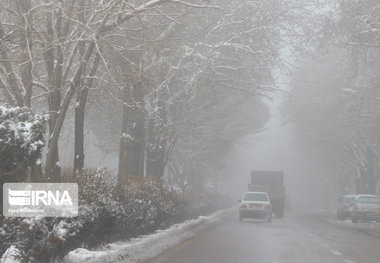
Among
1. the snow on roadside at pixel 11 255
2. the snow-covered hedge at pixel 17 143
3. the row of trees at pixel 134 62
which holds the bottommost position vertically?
the snow on roadside at pixel 11 255

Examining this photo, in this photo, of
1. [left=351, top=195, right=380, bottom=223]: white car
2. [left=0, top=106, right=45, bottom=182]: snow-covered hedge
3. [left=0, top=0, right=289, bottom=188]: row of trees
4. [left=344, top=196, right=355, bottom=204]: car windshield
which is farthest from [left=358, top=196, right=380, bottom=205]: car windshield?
[left=0, top=106, right=45, bottom=182]: snow-covered hedge

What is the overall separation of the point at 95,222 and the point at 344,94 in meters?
28.9

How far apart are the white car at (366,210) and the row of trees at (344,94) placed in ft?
13.7

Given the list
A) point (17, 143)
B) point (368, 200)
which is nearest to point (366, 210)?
point (368, 200)

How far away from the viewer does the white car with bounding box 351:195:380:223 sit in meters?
31.5

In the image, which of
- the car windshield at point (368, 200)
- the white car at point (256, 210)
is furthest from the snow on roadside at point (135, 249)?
the car windshield at point (368, 200)

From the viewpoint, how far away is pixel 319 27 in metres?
23.2

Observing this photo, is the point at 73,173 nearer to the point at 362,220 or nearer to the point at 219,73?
the point at 219,73

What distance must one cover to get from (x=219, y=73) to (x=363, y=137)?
2157 centimetres

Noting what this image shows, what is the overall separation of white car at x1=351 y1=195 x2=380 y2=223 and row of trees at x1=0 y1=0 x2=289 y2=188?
8.68 metres

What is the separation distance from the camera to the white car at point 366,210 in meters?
31.5

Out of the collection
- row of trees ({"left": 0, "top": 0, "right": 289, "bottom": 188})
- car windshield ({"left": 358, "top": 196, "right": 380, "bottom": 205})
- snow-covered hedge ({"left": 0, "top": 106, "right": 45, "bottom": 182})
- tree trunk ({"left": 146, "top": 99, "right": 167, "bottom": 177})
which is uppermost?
row of trees ({"left": 0, "top": 0, "right": 289, "bottom": 188})

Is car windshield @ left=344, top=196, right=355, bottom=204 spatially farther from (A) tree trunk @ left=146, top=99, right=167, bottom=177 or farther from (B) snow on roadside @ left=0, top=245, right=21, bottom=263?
(B) snow on roadside @ left=0, top=245, right=21, bottom=263

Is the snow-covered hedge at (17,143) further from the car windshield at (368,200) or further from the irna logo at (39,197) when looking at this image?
the car windshield at (368,200)
